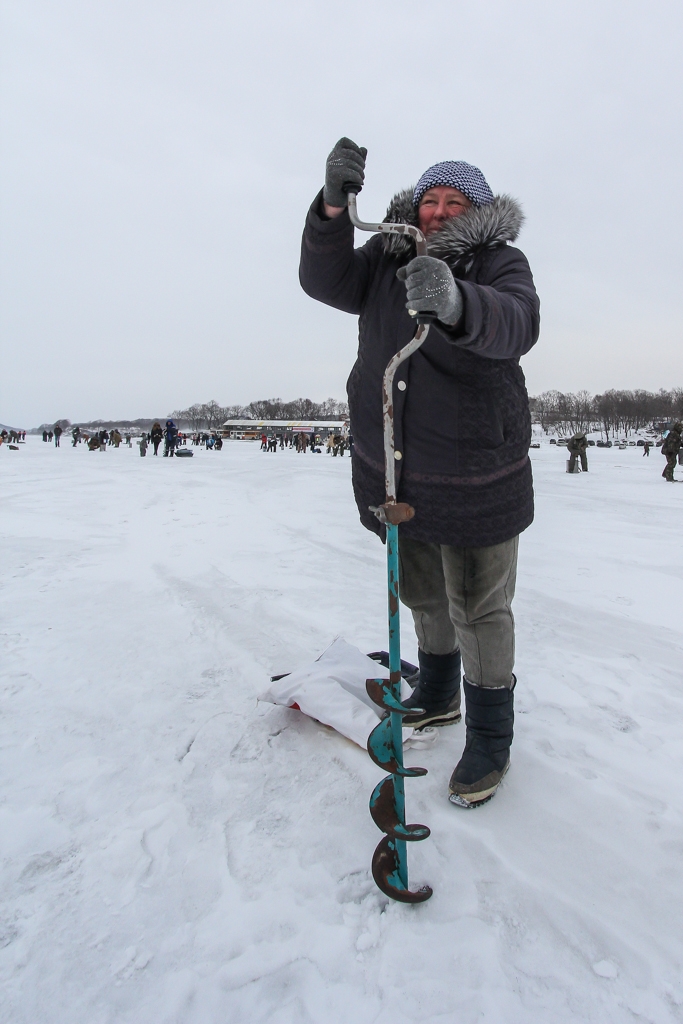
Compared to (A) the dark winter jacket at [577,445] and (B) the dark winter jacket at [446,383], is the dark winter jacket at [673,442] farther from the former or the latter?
(B) the dark winter jacket at [446,383]

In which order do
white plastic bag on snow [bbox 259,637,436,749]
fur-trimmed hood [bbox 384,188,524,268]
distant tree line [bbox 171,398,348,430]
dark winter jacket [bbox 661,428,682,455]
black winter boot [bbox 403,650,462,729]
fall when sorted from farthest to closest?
distant tree line [bbox 171,398,348,430], dark winter jacket [bbox 661,428,682,455], black winter boot [bbox 403,650,462,729], white plastic bag on snow [bbox 259,637,436,749], fur-trimmed hood [bbox 384,188,524,268]

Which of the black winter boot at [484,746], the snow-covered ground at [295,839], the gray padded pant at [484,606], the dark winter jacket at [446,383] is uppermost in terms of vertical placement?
the dark winter jacket at [446,383]

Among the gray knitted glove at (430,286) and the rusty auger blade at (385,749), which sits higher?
the gray knitted glove at (430,286)

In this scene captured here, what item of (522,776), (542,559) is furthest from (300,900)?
(542,559)

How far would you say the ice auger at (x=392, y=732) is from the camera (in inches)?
46.8

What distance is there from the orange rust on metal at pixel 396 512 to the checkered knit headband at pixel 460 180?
1.04 metres

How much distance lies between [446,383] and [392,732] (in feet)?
3.10

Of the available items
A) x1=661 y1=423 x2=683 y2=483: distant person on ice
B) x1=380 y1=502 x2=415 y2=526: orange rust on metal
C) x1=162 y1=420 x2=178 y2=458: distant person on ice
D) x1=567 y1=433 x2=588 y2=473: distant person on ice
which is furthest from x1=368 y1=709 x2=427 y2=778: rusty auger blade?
x1=162 y1=420 x2=178 y2=458: distant person on ice

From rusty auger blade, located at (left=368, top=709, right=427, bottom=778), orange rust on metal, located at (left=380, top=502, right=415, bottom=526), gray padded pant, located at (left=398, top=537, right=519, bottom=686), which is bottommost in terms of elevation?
rusty auger blade, located at (left=368, top=709, right=427, bottom=778)

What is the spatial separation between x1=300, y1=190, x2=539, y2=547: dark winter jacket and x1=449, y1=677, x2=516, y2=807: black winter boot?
0.50 m

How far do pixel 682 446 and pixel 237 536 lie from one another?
14838 millimetres

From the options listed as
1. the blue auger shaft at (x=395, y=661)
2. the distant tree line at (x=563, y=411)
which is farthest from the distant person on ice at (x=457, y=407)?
the distant tree line at (x=563, y=411)

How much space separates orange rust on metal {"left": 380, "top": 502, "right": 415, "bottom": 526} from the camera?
3.97ft

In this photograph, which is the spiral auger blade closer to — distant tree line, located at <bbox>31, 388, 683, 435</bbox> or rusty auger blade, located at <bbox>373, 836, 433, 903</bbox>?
rusty auger blade, located at <bbox>373, 836, 433, 903</bbox>
